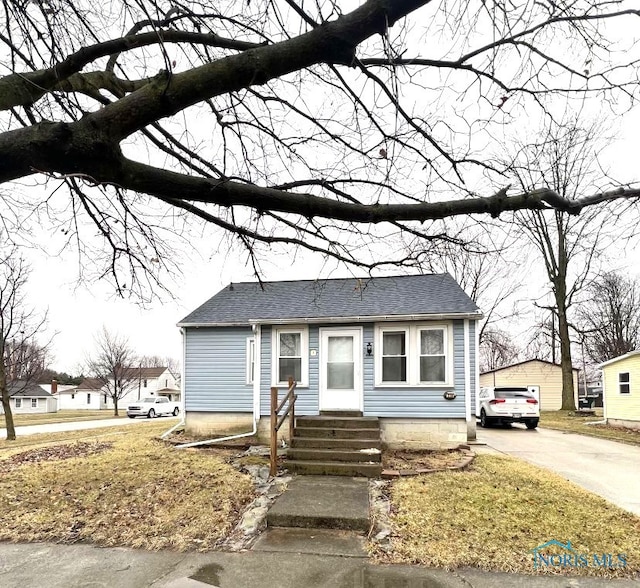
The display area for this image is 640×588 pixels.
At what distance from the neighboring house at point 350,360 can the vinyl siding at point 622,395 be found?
9404 mm

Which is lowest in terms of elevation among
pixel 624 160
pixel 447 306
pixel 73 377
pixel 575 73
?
pixel 73 377

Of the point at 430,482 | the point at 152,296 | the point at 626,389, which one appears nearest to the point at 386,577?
the point at 430,482

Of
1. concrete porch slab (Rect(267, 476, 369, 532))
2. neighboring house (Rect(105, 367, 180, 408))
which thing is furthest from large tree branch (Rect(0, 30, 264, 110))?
neighboring house (Rect(105, 367, 180, 408))

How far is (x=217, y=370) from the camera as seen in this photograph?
477 inches

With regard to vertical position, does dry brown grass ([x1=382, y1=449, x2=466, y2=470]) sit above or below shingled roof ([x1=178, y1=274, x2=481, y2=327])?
below

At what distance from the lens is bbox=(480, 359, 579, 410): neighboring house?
3259cm

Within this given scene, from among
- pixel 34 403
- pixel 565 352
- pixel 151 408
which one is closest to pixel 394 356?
pixel 565 352

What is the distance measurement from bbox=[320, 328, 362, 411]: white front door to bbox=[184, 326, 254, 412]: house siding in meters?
2.33

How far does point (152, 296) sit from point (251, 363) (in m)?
6.54

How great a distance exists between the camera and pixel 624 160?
4.54 meters

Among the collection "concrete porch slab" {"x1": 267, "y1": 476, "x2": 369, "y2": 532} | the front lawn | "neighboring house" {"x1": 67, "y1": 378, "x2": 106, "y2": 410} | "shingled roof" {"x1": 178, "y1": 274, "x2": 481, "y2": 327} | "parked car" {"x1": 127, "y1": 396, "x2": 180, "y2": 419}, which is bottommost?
"neighboring house" {"x1": 67, "y1": 378, "x2": 106, "y2": 410}

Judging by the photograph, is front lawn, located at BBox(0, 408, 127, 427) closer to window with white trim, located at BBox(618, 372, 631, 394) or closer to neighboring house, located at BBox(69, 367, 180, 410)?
neighboring house, located at BBox(69, 367, 180, 410)

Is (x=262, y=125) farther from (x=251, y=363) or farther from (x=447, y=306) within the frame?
(x=251, y=363)

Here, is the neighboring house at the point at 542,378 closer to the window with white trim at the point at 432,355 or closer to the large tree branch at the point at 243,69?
the window with white trim at the point at 432,355
